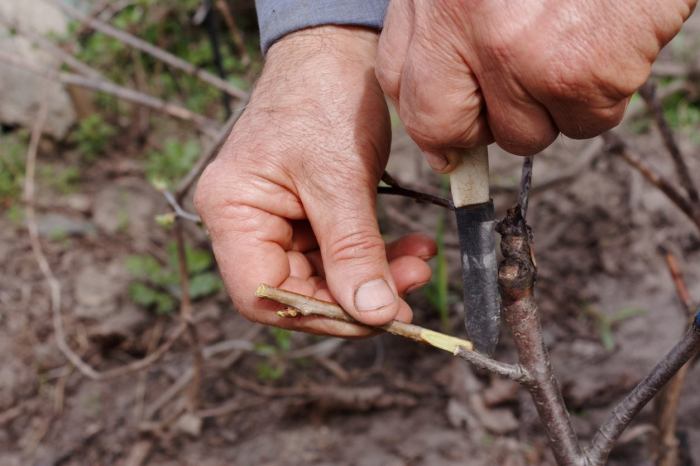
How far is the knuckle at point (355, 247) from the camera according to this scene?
52.4 inches

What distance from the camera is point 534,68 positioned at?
0.86 m

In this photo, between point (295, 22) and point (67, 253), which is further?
point (67, 253)

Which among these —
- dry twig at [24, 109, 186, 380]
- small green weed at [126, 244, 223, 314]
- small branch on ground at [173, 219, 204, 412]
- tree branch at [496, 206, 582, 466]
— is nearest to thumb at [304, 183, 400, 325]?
tree branch at [496, 206, 582, 466]

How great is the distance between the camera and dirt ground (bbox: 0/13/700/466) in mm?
2262

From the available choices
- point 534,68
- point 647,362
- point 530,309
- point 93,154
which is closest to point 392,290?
point 530,309

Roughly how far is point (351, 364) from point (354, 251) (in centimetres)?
134

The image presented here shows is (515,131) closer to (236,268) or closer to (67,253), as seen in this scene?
(236,268)

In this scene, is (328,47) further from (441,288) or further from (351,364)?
(351,364)

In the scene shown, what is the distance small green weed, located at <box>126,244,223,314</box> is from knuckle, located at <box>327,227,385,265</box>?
1.64 m

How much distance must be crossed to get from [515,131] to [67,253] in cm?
273

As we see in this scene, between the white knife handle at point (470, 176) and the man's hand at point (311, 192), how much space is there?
0.91 feet

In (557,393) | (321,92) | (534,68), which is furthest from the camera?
(321,92)

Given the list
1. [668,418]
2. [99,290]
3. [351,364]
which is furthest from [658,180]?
[99,290]

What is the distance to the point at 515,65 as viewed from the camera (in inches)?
34.5
